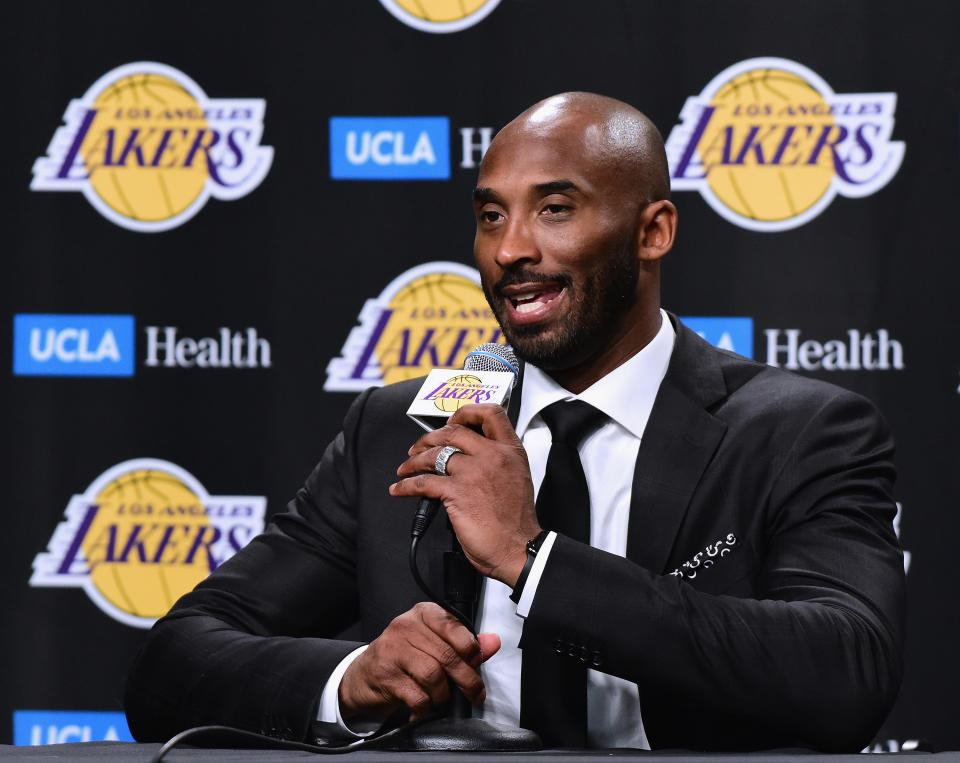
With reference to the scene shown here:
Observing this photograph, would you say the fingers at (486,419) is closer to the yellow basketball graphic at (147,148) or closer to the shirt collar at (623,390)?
the shirt collar at (623,390)

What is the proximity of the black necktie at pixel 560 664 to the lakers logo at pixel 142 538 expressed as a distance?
3.93 feet

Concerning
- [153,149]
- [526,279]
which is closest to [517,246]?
[526,279]

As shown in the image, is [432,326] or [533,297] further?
[432,326]

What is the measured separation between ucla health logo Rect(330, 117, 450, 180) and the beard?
973 mm

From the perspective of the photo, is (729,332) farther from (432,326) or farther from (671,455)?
(671,455)

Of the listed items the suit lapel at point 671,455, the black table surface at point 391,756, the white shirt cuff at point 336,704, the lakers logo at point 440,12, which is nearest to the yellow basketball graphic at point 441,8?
the lakers logo at point 440,12

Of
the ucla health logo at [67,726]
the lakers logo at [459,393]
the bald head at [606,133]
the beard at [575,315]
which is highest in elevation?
the bald head at [606,133]

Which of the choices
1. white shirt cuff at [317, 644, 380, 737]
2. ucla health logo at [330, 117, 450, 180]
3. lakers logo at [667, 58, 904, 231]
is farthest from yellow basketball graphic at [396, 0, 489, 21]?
white shirt cuff at [317, 644, 380, 737]

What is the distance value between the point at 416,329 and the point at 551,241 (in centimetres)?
101

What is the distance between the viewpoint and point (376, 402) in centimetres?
206

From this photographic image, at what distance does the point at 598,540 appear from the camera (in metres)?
1.74

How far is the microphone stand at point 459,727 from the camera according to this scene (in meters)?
1.33

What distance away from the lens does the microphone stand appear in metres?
1.33

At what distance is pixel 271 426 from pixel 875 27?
1.67m
